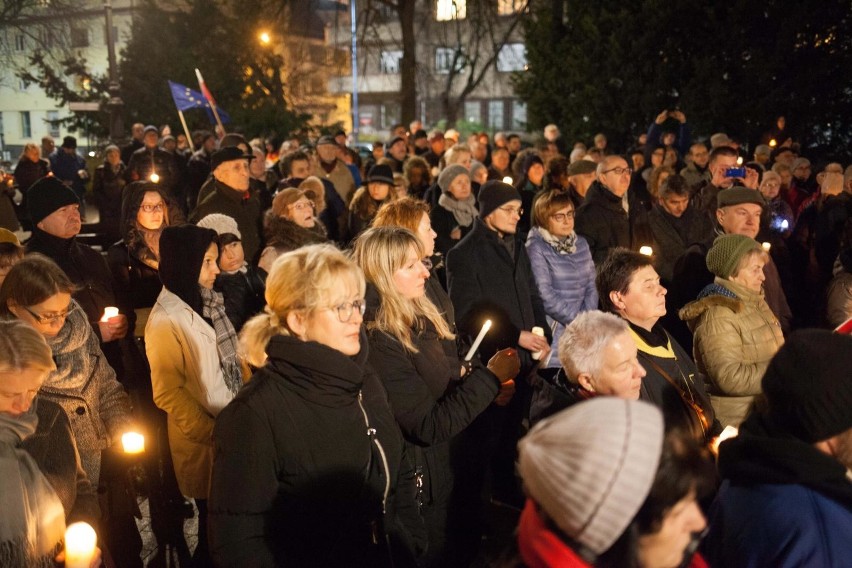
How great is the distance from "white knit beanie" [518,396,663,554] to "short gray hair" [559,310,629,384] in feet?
5.13

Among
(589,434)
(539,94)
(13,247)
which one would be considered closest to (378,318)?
(589,434)

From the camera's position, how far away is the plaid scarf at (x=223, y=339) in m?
4.11

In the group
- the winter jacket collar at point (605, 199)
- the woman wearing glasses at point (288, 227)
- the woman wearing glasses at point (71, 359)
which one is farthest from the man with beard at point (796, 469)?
the winter jacket collar at point (605, 199)

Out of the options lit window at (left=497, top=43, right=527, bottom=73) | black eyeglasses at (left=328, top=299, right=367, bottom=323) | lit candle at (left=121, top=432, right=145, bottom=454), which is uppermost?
lit window at (left=497, top=43, right=527, bottom=73)

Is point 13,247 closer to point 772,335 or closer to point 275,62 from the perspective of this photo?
point 772,335

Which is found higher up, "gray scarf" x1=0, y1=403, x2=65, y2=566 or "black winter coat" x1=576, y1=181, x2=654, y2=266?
"black winter coat" x1=576, y1=181, x2=654, y2=266

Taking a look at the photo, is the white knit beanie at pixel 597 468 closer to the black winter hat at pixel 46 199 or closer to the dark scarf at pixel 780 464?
the dark scarf at pixel 780 464

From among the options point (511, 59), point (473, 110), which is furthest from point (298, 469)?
point (473, 110)

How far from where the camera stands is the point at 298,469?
8.53 ft

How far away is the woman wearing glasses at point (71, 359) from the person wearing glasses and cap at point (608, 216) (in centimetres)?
431

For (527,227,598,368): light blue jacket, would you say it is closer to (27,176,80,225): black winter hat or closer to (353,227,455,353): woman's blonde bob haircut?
(353,227,455,353): woman's blonde bob haircut

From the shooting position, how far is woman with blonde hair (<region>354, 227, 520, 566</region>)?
3.44 m

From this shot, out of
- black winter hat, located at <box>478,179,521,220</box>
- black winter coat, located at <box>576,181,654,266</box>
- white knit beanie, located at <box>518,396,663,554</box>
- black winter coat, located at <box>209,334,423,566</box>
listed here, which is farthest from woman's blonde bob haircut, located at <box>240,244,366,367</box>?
black winter coat, located at <box>576,181,654,266</box>

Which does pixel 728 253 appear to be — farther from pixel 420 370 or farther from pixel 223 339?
pixel 223 339
